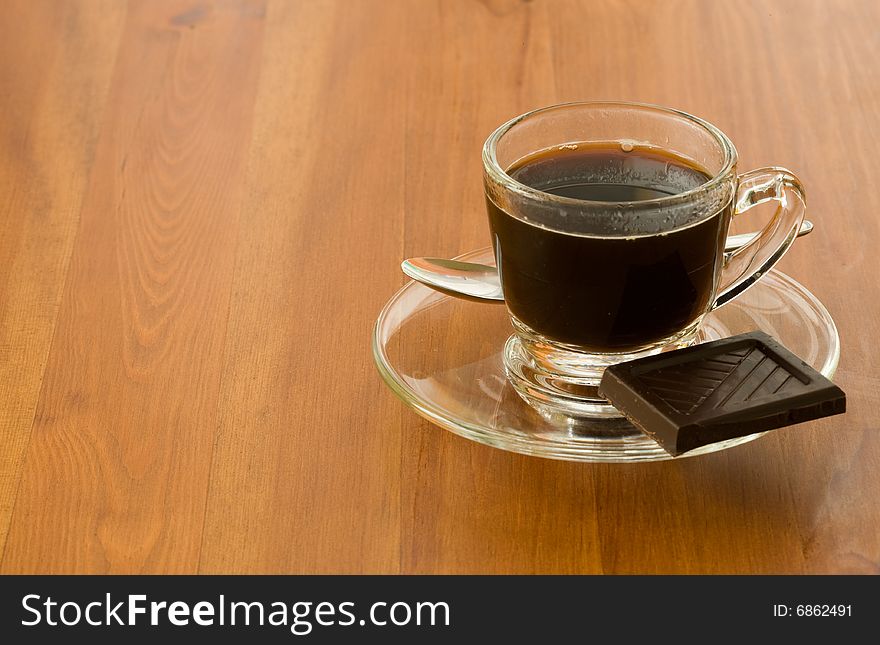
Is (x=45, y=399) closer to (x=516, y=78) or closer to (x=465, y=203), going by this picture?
(x=465, y=203)

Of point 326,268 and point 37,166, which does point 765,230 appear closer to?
point 326,268

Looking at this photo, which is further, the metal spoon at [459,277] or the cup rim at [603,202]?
the metal spoon at [459,277]

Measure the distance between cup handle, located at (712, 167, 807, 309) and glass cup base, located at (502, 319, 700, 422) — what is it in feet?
0.16

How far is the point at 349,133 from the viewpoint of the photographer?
1.14 metres

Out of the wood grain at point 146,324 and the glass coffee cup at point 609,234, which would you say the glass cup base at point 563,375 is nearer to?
the glass coffee cup at point 609,234

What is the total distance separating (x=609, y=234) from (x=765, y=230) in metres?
0.17

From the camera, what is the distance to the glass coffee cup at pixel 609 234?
2.18 ft

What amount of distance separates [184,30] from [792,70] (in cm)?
72

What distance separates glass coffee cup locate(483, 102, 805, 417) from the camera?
664 mm

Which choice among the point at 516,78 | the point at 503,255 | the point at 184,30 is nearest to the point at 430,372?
the point at 503,255

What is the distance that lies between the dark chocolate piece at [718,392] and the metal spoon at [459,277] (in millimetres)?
147

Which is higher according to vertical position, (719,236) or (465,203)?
(719,236)

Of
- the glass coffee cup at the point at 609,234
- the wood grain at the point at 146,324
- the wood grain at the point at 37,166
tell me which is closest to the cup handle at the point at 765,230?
the glass coffee cup at the point at 609,234
